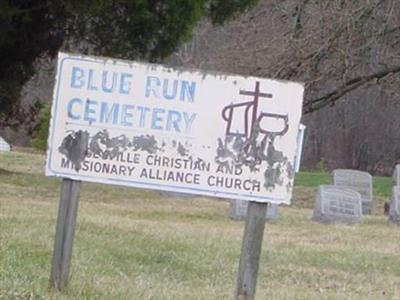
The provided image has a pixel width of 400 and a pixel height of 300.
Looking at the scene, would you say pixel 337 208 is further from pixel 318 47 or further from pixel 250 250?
pixel 250 250

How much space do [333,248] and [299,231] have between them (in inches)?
109

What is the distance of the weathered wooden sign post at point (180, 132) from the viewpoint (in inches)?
309

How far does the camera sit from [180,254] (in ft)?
41.3

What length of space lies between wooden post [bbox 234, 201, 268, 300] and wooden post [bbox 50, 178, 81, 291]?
3.88 feet

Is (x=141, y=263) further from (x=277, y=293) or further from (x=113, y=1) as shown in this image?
(x=113, y=1)

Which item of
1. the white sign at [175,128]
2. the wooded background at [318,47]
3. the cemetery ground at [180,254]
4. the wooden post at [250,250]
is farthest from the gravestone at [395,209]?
the white sign at [175,128]

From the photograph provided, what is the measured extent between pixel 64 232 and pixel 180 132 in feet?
3.55

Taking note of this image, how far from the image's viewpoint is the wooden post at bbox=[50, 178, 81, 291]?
8.19 meters

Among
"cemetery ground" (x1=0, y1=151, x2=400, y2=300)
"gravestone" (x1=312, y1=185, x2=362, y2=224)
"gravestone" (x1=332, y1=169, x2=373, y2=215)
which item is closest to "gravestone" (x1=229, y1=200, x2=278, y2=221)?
"cemetery ground" (x1=0, y1=151, x2=400, y2=300)

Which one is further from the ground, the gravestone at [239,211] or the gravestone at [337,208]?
the gravestone at [337,208]

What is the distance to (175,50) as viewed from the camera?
22969 millimetres

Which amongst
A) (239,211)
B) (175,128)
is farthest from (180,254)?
(239,211)

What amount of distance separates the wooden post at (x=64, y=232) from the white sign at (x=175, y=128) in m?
0.15

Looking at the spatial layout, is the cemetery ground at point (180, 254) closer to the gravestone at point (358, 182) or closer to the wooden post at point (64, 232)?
the wooden post at point (64, 232)
